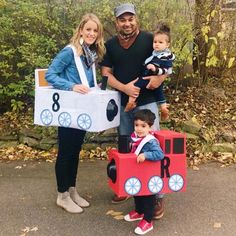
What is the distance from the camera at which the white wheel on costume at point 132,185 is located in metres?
3.66

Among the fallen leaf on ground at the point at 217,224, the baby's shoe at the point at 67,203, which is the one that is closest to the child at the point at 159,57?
the baby's shoe at the point at 67,203

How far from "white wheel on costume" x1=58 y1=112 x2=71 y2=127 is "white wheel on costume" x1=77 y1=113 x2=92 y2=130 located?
102mm

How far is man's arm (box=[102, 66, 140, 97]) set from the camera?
12.8 feet

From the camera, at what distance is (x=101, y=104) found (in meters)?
3.69

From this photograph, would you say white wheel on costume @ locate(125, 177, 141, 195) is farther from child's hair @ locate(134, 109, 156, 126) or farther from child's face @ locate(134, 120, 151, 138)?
child's hair @ locate(134, 109, 156, 126)

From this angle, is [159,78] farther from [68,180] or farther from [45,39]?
[45,39]

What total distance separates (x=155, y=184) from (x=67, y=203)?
1.00 metres

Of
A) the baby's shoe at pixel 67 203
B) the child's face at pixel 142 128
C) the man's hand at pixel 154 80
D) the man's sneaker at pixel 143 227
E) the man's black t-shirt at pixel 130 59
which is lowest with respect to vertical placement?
the man's sneaker at pixel 143 227

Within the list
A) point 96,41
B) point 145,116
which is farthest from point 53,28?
point 145,116

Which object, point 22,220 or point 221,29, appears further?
point 221,29

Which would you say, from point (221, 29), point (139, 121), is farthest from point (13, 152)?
point (221, 29)

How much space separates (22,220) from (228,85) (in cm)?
517

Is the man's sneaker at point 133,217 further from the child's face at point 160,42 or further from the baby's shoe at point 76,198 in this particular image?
the child's face at point 160,42

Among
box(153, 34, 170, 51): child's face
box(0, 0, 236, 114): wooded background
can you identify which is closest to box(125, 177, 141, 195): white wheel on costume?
box(153, 34, 170, 51): child's face
